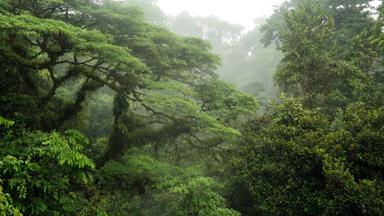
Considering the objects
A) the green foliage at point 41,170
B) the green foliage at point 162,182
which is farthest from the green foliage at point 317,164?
the green foliage at point 41,170

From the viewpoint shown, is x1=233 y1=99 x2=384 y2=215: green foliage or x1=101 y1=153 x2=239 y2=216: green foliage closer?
x1=233 y1=99 x2=384 y2=215: green foliage

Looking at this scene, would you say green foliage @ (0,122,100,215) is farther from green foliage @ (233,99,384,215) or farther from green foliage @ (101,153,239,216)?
green foliage @ (233,99,384,215)

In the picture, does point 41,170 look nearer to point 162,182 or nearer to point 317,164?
point 162,182

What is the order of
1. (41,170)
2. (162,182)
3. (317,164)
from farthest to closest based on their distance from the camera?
(162,182) → (317,164) → (41,170)

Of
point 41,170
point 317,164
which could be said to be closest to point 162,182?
point 41,170

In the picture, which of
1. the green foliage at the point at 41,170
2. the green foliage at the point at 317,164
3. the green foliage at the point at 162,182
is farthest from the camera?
the green foliage at the point at 162,182

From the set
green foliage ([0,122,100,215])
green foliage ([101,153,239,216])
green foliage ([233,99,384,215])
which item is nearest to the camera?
green foliage ([0,122,100,215])

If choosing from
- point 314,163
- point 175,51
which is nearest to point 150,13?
point 175,51

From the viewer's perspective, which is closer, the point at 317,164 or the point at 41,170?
the point at 41,170

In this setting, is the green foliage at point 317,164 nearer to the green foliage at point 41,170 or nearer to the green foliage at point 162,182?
the green foliage at point 162,182

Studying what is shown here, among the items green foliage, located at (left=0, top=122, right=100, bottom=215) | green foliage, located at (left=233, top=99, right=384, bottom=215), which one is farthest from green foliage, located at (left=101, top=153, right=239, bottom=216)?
green foliage, located at (left=0, top=122, right=100, bottom=215)

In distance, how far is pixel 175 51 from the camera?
12.3 meters

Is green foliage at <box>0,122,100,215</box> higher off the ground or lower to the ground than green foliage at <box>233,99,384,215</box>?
lower

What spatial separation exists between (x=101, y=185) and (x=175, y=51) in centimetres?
558
